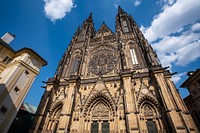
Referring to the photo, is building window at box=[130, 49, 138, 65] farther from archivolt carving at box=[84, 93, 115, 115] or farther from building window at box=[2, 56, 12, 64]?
building window at box=[2, 56, 12, 64]

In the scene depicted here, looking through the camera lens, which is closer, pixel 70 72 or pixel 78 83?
pixel 78 83

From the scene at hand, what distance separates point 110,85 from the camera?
1375cm

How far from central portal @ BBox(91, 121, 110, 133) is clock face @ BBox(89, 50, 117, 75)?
248 inches

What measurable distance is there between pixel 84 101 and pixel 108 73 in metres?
4.88

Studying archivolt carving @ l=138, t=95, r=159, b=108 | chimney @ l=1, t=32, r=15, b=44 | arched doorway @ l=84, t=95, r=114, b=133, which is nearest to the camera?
archivolt carving @ l=138, t=95, r=159, b=108

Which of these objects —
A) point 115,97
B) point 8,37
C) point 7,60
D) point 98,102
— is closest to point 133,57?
point 115,97

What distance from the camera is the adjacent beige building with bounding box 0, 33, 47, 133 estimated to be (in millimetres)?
8812

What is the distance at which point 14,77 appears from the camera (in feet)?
32.2

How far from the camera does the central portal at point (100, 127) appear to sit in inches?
447

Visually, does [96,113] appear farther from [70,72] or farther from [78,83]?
[70,72]

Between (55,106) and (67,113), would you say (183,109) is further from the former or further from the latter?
(55,106)

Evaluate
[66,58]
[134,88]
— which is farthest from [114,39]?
[134,88]

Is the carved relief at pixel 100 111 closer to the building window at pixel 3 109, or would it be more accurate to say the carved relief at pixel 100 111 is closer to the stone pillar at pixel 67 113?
the stone pillar at pixel 67 113

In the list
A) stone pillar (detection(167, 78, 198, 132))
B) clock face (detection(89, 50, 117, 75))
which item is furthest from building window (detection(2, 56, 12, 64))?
stone pillar (detection(167, 78, 198, 132))
